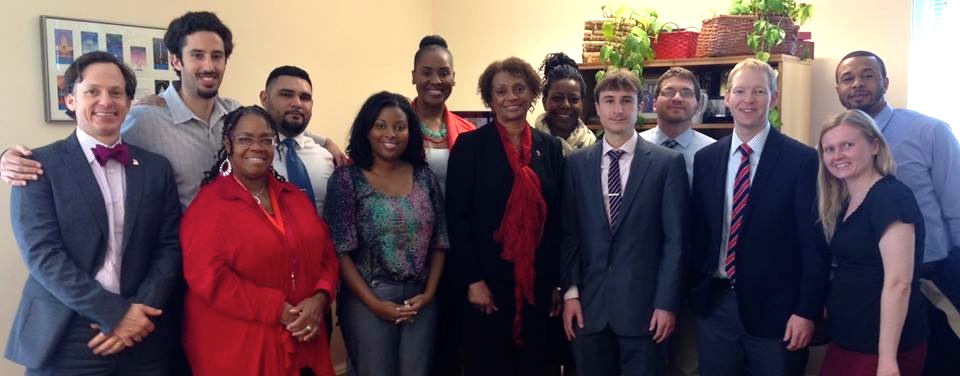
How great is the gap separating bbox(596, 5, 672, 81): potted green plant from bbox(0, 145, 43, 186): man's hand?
9.55 ft

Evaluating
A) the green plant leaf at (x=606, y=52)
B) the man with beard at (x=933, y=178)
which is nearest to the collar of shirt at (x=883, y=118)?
the man with beard at (x=933, y=178)

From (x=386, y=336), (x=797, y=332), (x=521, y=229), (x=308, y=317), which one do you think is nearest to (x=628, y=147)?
(x=521, y=229)

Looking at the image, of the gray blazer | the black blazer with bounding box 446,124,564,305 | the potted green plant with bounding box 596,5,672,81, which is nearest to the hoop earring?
the black blazer with bounding box 446,124,564,305

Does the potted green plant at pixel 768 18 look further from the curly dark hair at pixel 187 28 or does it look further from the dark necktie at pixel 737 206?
the curly dark hair at pixel 187 28

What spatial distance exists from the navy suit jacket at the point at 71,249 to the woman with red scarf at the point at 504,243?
983 millimetres

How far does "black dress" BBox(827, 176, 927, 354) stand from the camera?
2322 millimetres

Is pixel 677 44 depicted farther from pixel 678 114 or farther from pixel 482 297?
pixel 482 297

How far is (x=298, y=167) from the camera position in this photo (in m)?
3.00

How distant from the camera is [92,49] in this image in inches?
137

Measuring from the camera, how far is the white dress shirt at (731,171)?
258cm

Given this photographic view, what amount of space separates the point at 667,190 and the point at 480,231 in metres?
0.65

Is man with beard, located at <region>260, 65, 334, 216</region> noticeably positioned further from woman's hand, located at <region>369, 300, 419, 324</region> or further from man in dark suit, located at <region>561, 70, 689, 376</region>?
man in dark suit, located at <region>561, 70, 689, 376</region>

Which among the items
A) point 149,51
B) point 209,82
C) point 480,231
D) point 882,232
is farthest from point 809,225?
point 149,51

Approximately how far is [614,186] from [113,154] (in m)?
1.58
